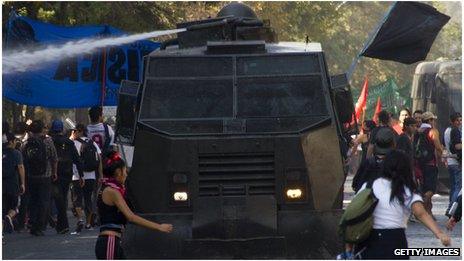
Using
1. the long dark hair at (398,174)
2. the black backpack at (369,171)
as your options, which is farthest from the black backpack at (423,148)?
the long dark hair at (398,174)

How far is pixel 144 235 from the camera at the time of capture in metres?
14.3

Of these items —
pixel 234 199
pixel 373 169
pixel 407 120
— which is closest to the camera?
pixel 373 169

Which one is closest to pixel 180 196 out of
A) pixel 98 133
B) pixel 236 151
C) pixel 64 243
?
pixel 236 151

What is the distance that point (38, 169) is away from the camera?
823 inches

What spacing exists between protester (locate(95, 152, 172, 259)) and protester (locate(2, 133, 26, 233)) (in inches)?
318

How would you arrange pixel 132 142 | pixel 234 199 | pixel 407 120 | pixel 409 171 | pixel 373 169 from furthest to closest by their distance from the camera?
1. pixel 407 120
2. pixel 132 142
3. pixel 234 199
4. pixel 373 169
5. pixel 409 171

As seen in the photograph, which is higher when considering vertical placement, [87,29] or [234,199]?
[87,29]

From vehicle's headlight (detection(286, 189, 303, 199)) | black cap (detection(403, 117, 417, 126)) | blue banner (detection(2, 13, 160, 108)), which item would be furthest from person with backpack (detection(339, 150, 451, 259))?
black cap (detection(403, 117, 417, 126))

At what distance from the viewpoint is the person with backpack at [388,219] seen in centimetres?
1048

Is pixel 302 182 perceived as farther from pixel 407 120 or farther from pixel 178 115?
pixel 407 120

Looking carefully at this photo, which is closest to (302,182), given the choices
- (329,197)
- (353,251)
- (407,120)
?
(329,197)

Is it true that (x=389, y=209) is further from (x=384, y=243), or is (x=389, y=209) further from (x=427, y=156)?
→ (x=427, y=156)

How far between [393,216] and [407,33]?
985cm

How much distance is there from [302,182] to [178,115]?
1631 mm
